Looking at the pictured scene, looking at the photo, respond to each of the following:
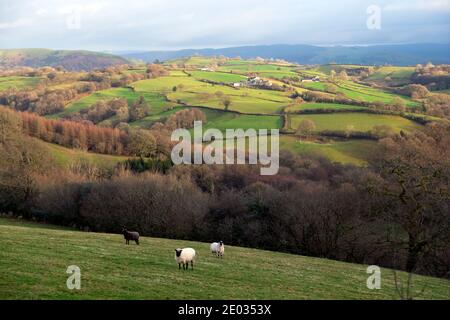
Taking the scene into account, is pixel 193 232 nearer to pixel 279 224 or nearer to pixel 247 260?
pixel 279 224

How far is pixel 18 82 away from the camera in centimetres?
14475

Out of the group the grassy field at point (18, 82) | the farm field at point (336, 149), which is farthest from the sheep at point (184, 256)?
the grassy field at point (18, 82)

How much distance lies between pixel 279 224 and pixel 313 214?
14.1 feet

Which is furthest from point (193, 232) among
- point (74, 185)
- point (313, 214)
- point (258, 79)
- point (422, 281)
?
point (258, 79)

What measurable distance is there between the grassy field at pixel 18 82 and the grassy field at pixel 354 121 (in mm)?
93322

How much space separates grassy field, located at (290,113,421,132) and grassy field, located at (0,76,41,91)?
93.3 meters

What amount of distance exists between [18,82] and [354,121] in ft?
367

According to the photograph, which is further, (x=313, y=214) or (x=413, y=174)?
(x=313, y=214)

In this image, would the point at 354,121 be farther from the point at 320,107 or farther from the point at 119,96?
the point at 119,96

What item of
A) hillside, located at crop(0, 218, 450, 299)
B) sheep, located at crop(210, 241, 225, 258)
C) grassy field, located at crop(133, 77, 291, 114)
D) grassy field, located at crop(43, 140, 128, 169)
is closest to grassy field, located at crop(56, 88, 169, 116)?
grassy field, located at crop(133, 77, 291, 114)

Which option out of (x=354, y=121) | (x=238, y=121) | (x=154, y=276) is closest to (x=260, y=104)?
(x=238, y=121)

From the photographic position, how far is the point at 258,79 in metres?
145

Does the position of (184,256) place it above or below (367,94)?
below

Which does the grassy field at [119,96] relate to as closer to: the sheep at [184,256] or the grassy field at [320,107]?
the grassy field at [320,107]
